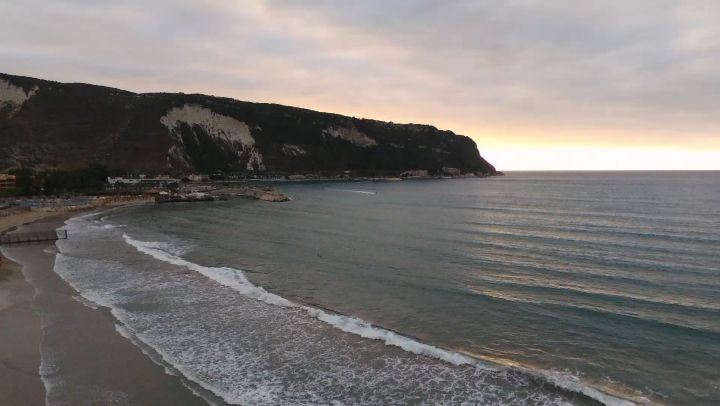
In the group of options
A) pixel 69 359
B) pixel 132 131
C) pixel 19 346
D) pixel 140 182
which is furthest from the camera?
pixel 132 131

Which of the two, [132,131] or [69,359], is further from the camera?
[132,131]

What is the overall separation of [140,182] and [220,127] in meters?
66.5

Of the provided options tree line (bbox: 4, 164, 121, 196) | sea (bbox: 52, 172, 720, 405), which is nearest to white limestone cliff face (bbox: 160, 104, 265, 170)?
tree line (bbox: 4, 164, 121, 196)

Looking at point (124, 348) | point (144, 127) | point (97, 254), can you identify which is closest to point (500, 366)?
point (124, 348)

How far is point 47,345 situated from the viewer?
16438 mm

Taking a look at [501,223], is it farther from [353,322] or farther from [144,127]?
[144,127]

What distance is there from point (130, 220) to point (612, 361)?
5762 centimetres

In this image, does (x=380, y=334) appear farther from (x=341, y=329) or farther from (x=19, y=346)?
(x=19, y=346)

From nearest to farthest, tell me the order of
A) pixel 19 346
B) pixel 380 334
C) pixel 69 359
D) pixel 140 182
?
pixel 69 359 → pixel 19 346 → pixel 380 334 → pixel 140 182

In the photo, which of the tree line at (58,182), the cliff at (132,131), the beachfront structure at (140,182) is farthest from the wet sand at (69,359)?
the cliff at (132,131)

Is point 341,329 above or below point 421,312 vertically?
below

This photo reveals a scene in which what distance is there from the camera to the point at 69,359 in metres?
15.2

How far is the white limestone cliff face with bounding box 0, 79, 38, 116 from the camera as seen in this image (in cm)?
13725

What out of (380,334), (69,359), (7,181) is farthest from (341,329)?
(7,181)
